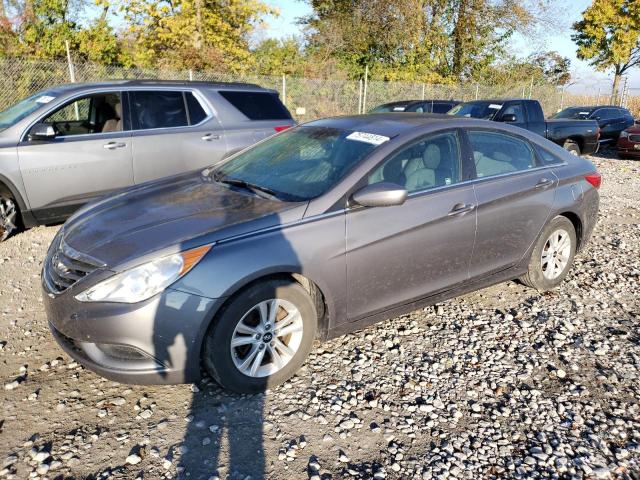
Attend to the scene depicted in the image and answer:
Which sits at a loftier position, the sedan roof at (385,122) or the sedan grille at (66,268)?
the sedan roof at (385,122)

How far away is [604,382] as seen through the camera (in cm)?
334

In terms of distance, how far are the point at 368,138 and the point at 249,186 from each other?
912 millimetres

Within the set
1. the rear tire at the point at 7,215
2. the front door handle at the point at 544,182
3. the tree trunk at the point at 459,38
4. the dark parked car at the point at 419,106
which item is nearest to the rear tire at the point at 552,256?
the front door handle at the point at 544,182

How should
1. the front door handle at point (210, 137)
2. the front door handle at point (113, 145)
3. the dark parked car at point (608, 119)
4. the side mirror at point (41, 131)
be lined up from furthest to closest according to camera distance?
the dark parked car at point (608, 119) < the front door handle at point (210, 137) < the front door handle at point (113, 145) < the side mirror at point (41, 131)

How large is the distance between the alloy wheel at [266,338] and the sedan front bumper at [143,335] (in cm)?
26

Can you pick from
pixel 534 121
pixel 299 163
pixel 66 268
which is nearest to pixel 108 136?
pixel 299 163

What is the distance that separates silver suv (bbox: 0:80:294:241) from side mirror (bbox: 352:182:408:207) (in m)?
3.72

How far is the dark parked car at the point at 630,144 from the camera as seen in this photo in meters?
14.1

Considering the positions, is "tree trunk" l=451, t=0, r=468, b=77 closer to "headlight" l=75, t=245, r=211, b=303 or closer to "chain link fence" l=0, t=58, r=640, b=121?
"chain link fence" l=0, t=58, r=640, b=121

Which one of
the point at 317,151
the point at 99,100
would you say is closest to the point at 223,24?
the point at 99,100

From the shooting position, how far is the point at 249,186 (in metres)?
3.64

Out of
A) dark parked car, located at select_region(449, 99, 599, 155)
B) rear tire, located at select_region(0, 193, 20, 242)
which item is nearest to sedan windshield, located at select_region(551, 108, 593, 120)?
dark parked car, located at select_region(449, 99, 599, 155)

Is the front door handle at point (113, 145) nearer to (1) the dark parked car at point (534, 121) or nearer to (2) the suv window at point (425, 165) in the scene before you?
(2) the suv window at point (425, 165)

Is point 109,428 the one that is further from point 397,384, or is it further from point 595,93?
point 595,93
